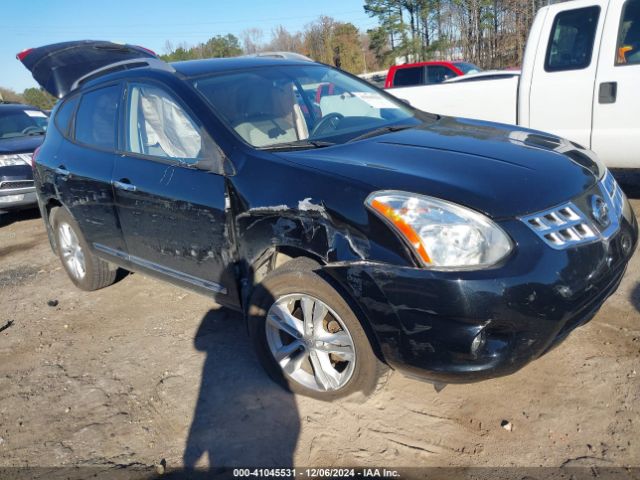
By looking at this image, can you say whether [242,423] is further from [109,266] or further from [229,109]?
[109,266]

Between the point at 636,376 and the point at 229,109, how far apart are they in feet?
8.62

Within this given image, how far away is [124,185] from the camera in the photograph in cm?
346

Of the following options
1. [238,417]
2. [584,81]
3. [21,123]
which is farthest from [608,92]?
[21,123]

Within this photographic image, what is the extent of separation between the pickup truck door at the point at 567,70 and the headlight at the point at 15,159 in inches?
250

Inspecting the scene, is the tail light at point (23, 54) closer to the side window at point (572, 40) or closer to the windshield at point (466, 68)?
the side window at point (572, 40)

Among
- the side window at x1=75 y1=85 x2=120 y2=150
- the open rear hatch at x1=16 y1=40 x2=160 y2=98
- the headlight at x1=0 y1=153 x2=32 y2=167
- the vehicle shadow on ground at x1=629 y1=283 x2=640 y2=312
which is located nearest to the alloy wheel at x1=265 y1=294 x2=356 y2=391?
the side window at x1=75 y1=85 x2=120 y2=150

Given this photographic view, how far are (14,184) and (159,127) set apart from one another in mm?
4884

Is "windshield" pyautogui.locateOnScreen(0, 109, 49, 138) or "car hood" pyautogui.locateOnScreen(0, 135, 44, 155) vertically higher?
"windshield" pyautogui.locateOnScreen(0, 109, 49, 138)

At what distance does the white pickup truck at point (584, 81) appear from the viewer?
4.78 metres

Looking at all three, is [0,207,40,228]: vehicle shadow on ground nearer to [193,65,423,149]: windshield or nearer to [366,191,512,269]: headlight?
[193,65,423,149]: windshield

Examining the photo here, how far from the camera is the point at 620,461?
87.0 inches

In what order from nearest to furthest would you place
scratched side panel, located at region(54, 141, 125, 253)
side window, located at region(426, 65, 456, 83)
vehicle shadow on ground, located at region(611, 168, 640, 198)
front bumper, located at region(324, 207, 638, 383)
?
1. front bumper, located at region(324, 207, 638, 383)
2. scratched side panel, located at region(54, 141, 125, 253)
3. vehicle shadow on ground, located at region(611, 168, 640, 198)
4. side window, located at region(426, 65, 456, 83)

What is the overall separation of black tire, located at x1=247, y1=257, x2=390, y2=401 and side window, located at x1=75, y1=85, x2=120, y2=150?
1733mm

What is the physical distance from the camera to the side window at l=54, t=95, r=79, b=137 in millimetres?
4352
